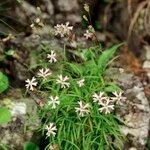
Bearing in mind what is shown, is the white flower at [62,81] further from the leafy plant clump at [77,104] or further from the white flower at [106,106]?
the white flower at [106,106]

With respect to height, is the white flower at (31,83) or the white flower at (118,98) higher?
the white flower at (31,83)

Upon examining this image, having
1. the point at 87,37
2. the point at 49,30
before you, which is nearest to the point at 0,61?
the point at 49,30

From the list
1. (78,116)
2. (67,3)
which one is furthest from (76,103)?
(67,3)

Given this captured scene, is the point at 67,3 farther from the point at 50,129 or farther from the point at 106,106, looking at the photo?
the point at 50,129

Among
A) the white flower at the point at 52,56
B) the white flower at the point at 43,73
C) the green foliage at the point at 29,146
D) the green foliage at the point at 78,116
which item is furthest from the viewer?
the white flower at the point at 52,56

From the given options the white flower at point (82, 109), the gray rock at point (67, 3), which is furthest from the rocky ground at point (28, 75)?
the white flower at point (82, 109)
